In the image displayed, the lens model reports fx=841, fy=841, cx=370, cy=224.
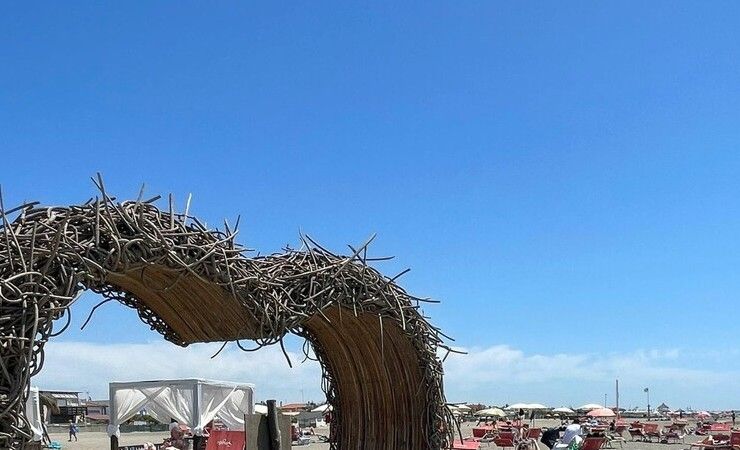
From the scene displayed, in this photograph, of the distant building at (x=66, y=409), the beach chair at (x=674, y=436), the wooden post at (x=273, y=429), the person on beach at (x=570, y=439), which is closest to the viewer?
the wooden post at (x=273, y=429)

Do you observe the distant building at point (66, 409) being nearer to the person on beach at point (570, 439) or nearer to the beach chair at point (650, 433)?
the beach chair at point (650, 433)

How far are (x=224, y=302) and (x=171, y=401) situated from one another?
10.1m

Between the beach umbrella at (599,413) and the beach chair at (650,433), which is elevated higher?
the beach umbrella at (599,413)

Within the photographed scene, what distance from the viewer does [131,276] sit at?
5.25 meters

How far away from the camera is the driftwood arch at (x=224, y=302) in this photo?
4.20 metres

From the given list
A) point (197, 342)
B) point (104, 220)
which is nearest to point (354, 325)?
point (197, 342)

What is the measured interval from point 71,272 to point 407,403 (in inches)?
145

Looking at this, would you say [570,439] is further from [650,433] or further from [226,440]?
[650,433]

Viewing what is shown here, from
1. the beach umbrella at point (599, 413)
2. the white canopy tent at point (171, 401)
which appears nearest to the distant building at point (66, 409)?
the beach umbrella at point (599, 413)

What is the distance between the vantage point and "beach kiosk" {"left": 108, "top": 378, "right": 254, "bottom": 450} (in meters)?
14.8

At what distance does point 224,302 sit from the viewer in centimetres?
566

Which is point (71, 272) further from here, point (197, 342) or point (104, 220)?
point (197, 342)

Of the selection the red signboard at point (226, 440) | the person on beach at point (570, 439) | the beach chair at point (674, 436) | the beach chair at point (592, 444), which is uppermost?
the red signboard at point (226, 440)

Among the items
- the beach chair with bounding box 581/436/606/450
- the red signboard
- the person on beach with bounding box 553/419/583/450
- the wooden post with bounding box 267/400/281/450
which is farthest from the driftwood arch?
the beach chair with bounding box 581/436/606/450
